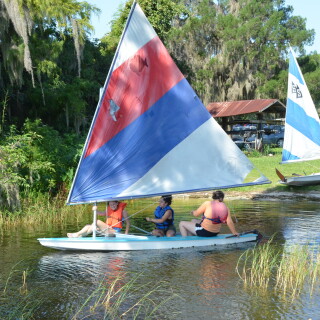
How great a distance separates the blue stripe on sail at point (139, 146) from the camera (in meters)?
12.1

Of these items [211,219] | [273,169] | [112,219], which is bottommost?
[211,219]

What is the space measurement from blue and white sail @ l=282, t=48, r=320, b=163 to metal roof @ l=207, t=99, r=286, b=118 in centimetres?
1181

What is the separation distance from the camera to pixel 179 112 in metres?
13.2

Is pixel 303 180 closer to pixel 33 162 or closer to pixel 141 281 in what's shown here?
pixel 33 162

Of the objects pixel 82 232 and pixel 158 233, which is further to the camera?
pixel 158 233

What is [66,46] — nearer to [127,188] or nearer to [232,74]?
[127,188]

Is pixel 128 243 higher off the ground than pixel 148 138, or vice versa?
pixel 148 138

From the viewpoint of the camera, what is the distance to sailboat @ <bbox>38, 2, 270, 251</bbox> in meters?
12.2

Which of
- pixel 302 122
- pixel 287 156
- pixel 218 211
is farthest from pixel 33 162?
pixel 302 122

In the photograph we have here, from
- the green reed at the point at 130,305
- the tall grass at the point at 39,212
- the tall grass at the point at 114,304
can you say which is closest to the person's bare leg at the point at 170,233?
the tall grass at the point at 114,304

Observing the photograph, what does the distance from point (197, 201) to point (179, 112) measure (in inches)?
383

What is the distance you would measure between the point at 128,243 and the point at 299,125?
Result: 14.3 metres

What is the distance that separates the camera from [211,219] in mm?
12773

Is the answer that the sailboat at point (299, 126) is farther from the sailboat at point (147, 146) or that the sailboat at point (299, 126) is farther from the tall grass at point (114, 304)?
the tall grass at point (114, 304)
